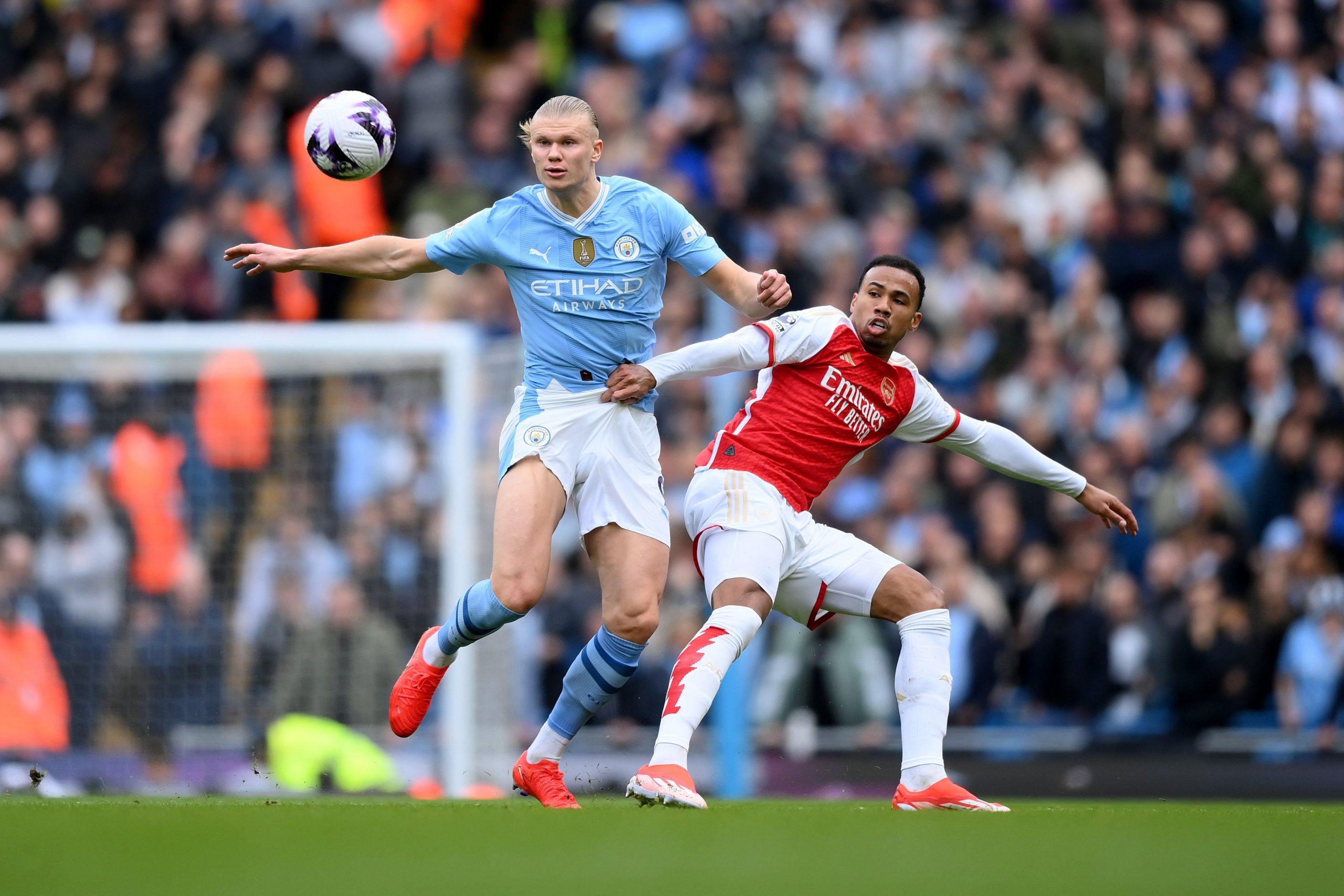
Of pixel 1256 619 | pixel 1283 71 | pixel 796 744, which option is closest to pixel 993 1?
pixel 1283 71

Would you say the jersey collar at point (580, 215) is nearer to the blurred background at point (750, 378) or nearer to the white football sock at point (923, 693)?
the white football sock at point (923, 693)

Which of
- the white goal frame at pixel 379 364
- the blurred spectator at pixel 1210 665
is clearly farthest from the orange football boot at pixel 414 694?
the blurred spectator at pixel 1210 665

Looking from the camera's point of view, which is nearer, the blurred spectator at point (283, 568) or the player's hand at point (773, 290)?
the player's hand at point (773, 290)

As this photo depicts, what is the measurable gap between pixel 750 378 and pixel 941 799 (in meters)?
6.02

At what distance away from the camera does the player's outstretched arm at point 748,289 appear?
7.50 m

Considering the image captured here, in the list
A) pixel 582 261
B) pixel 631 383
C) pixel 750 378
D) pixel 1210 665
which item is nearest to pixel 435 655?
pixel 631 383

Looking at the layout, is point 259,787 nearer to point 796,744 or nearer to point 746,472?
point 796,744

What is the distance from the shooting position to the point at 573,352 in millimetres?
7781

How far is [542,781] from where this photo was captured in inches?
317

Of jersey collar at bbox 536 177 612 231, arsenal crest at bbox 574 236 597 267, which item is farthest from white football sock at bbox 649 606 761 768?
jersey collar at bbox 536 177 612 231

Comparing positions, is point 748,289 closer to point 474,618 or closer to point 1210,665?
point 474,618

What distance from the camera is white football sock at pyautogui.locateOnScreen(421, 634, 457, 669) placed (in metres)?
7.95

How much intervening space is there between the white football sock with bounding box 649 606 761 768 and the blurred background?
11.6 ft

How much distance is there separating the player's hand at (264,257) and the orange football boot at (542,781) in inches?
92.9
